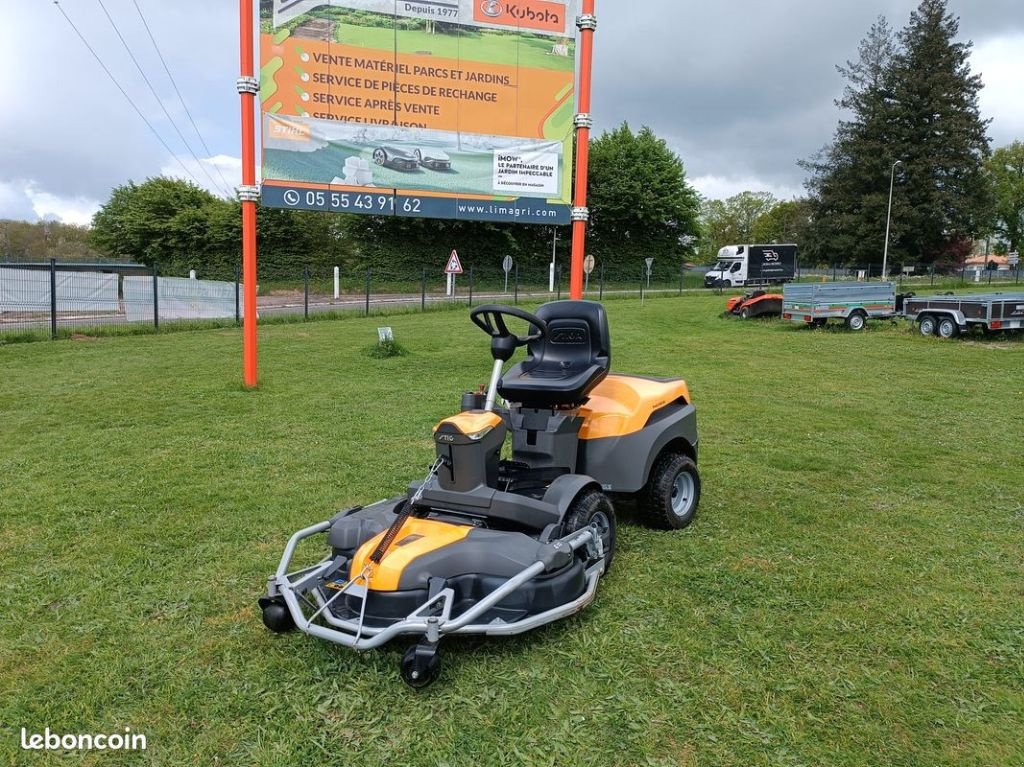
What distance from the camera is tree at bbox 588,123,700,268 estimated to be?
43.6 m

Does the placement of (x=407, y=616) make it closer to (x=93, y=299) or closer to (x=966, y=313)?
(x=93, y=299)

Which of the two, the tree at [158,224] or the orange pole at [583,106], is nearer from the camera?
the orange pole at [583,106]

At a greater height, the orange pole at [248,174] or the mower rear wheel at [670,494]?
the orange pole at [248,174]

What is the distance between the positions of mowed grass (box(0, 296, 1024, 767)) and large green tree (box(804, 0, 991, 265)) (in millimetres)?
43616

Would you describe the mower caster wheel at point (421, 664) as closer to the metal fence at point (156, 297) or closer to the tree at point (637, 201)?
the metal fence at point (156, 297)

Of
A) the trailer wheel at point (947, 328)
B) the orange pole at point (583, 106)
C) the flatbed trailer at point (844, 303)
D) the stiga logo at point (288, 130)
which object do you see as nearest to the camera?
the orange pole at point (583, 106)

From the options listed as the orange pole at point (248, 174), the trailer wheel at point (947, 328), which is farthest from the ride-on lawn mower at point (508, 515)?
the trailer wheel at point (947, 328)

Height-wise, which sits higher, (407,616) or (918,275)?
(918,275)

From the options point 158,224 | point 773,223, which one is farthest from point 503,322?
point 773,223

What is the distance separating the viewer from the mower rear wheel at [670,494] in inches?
174

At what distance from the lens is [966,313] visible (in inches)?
663

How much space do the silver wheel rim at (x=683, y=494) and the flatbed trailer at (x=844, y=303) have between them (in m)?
16.1

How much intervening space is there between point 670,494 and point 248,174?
6.73 metres

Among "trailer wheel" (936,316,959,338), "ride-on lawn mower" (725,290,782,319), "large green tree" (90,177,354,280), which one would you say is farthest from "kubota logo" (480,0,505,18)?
"large green tree" (90,177,354,280)
